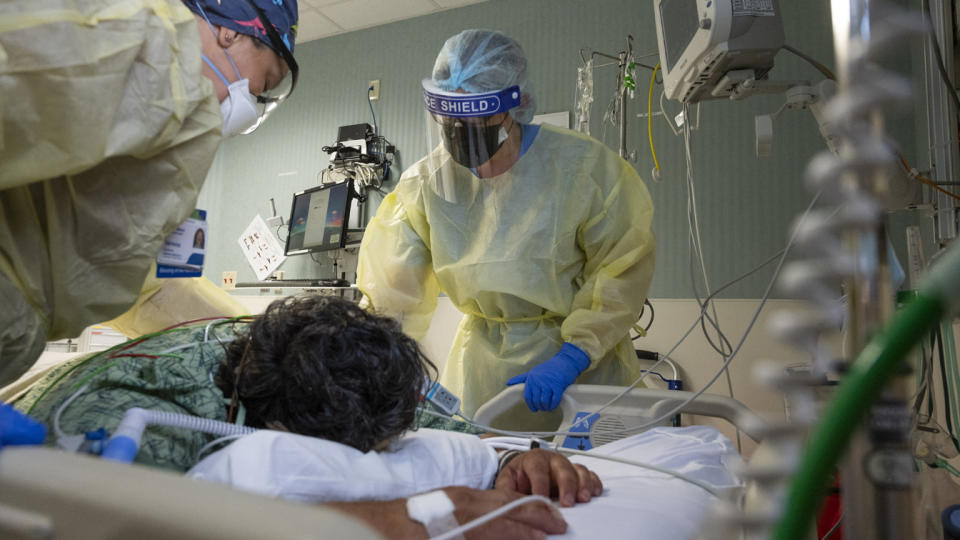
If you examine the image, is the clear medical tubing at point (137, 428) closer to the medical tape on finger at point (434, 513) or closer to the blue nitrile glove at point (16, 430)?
the blue nitrile glove at point (16, 430)

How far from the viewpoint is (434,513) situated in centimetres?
69

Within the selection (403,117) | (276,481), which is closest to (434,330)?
(403,117)

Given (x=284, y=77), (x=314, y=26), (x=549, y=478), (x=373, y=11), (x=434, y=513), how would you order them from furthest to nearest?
1. (x=314, y=26)
2. (x=373, y=11)
3. (x=284, y=77)
4. (x=549, y=478)
5. (x=434, y=513)

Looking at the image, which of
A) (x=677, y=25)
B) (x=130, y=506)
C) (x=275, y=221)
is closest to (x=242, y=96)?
(x=130, y=506)

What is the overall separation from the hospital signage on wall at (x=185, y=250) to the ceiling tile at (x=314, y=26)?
351 centimetres

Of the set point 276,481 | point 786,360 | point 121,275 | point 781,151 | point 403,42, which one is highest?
point 403,42

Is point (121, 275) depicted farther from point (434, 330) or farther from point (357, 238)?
point (357, 238)

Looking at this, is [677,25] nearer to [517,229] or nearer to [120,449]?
[517,229]

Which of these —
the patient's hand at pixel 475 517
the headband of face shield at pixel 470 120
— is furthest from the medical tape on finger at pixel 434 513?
the headband of face shield at pixel 470 120

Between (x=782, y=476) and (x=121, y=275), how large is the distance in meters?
0.96

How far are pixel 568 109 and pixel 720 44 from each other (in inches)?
82.6

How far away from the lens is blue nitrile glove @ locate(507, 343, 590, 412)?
151 centimetres

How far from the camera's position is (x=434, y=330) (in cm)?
364

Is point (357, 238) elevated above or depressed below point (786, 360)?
above
